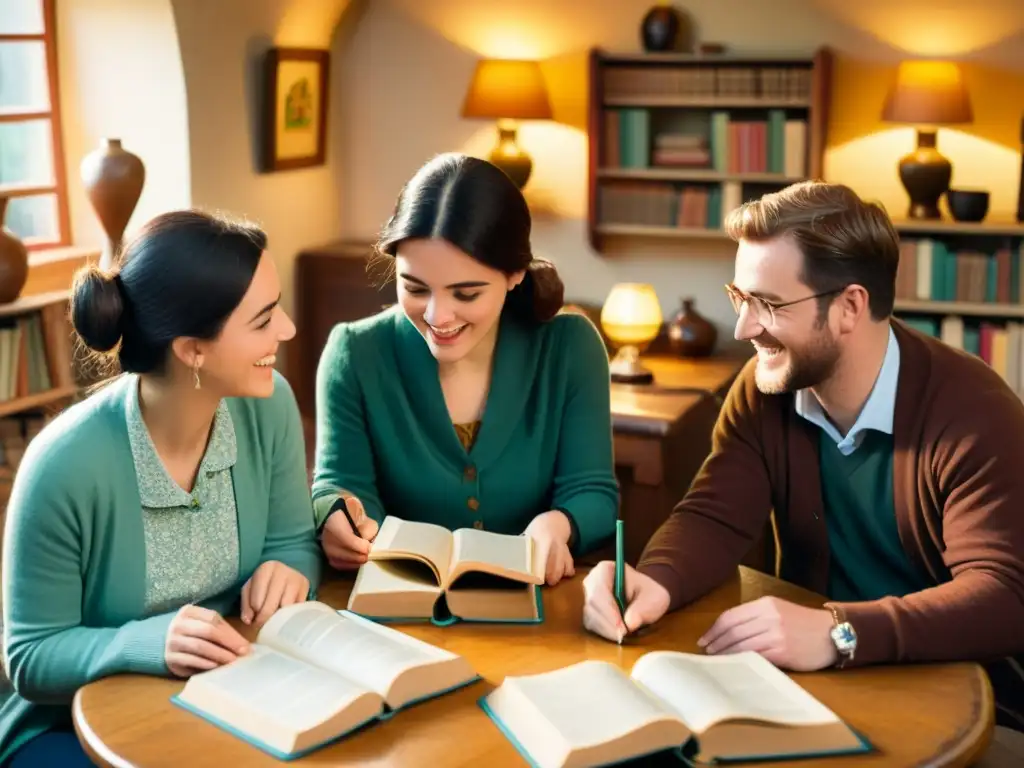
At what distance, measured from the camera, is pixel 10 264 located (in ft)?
11.6

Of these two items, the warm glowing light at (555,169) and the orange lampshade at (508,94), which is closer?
the orange lampshade at (508,94)

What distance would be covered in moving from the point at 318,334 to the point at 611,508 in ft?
9.33

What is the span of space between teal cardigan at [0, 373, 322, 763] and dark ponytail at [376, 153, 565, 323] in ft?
1.67

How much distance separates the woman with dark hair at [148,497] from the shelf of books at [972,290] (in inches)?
112

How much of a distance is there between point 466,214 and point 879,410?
700mm

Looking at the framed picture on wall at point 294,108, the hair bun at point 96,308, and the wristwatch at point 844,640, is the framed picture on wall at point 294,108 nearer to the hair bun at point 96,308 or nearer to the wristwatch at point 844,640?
the hair bun at point 96,308

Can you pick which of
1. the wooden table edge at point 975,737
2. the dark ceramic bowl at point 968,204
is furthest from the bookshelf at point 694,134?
the wooden table edge at point 975,737

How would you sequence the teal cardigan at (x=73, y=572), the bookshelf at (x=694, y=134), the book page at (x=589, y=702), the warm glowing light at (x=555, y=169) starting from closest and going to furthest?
the book page at (x=589, y=702) → the teal cardigan at (x=73, y=572) → the bookshelf at (x=694, y=134) → the warm glowing light at (x=555, y=169)

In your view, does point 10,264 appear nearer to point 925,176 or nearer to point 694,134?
point 694,134

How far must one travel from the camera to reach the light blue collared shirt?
1894 millimetres

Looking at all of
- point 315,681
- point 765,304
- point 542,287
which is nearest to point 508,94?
point 542,287

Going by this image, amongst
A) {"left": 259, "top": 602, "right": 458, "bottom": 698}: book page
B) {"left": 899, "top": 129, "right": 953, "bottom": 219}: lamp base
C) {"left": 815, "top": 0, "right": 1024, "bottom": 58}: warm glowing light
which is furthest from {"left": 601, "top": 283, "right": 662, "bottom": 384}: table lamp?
{"left": 259, "top": 602, "right": 458, "bottom": 698}: book page

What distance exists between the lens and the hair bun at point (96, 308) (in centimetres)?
167

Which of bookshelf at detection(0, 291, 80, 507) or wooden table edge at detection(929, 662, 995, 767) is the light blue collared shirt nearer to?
wooden table edge at detection(929, 662, 995, 767)
